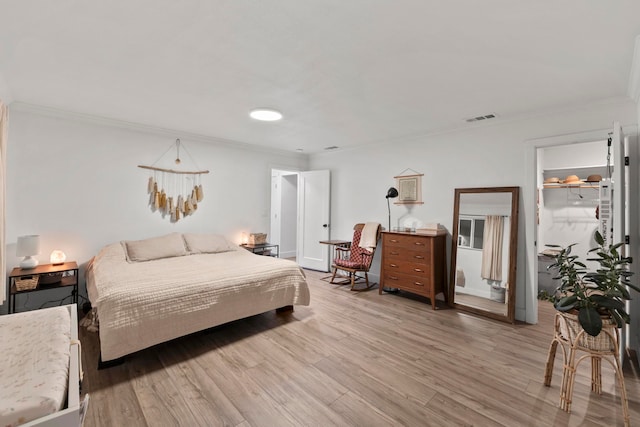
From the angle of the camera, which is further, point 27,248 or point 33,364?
point 27,248

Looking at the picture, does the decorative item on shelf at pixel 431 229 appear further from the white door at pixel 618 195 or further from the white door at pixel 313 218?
the white door at pixel 313 218

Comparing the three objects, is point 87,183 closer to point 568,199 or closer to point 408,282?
point 408,282

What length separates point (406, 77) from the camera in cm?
245

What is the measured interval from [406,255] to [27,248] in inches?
174

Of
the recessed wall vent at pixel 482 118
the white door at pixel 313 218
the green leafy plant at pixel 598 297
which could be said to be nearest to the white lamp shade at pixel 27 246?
the white door at pixel 313 218

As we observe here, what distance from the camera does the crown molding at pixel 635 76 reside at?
1.97m

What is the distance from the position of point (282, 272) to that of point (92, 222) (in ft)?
8.51

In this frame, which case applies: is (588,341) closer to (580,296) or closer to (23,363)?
→ (580,296)

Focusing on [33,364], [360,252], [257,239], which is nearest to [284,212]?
[257,239]

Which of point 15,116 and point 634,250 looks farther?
point 15,116

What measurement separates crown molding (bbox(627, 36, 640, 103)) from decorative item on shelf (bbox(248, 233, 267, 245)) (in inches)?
187

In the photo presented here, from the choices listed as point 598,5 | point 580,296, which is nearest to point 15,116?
point 598,5

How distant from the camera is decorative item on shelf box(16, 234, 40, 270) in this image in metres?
3.02

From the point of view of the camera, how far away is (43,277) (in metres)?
3.22
